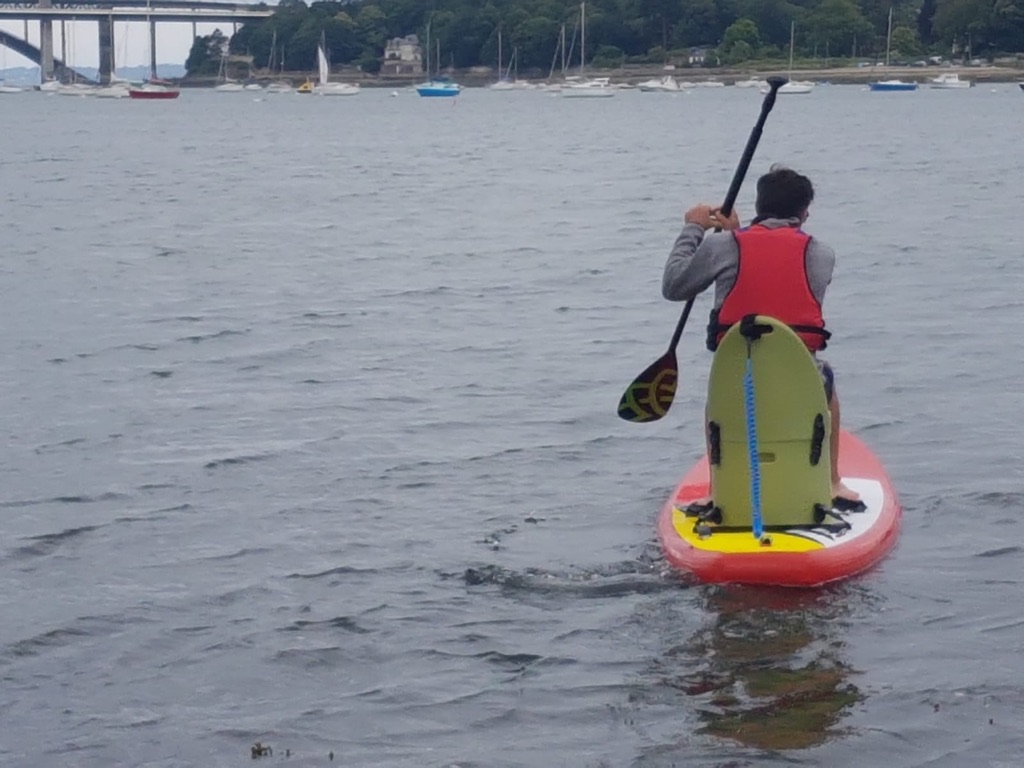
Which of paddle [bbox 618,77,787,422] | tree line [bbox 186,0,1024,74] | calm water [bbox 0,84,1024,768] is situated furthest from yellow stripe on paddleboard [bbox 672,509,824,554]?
tree line [bbox 186,0,1024,74]

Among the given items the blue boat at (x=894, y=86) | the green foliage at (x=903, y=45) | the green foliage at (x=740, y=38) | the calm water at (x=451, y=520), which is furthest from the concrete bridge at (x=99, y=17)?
the calm water at (x=451, y=520)

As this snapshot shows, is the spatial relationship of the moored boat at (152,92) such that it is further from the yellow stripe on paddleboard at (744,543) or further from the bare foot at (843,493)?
the yellow stripe on paddleboard at (744,543)

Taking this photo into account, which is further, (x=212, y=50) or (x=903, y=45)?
(x=212, y=50)

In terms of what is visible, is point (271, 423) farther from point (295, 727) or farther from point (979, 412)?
point (295, 727)

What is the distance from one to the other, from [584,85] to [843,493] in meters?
122

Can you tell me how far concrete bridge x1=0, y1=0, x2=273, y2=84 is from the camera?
6983 inches

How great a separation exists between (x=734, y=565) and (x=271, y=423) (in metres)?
5.53

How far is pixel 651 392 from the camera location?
9.62 meters

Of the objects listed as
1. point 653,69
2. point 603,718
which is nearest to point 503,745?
point 603,718

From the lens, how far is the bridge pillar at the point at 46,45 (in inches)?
7131

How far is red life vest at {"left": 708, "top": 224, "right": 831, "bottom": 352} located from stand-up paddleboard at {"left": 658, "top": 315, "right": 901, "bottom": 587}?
0.59 feet

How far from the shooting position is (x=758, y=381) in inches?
312

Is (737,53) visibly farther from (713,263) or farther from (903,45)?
(713,263)

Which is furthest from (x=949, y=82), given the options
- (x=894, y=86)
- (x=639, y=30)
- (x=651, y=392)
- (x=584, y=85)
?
(x=651, y=392)
